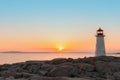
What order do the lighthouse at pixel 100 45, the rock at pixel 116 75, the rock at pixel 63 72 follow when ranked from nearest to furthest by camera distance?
the rock at pixel 116 75
the rock at pixel 63 72
the lighthouse at pixel 100 45

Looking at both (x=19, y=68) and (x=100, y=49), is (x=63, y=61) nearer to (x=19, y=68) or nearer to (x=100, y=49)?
(x=19, y=68)

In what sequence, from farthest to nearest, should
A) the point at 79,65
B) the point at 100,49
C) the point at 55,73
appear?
1. the point at 100,49
2. the point at 79,65
3. the point at 55,73

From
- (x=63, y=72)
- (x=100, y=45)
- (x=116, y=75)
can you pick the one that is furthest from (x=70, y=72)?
(x=100, y=45)

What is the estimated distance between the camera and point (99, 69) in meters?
17.6

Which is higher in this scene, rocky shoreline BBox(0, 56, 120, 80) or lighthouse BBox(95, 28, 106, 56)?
lighthouse BBox(95, 28, 106, 56)

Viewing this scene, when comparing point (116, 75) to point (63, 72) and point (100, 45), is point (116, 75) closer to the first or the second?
point (63, 72)

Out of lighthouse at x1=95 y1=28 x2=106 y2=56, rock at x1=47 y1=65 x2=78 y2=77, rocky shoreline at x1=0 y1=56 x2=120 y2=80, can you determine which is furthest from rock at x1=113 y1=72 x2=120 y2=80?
lighthouse at x1=95 y1=28 x2=106 y2=56

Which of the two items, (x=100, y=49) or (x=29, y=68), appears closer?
(x=29, y=68)

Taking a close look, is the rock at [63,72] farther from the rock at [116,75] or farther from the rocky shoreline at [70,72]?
the rock at [116,75]

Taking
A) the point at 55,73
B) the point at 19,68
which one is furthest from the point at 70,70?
the point at 19,68

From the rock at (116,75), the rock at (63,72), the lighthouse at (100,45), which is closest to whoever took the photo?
the rock at (116,75)

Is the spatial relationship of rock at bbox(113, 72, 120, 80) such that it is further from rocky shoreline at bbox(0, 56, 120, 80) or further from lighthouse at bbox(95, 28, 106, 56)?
lighthouse at bbox(95, 28, 106, 56)

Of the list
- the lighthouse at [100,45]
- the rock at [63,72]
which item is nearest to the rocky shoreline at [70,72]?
the rock at [63,72]

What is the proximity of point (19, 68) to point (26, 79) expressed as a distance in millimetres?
3638
